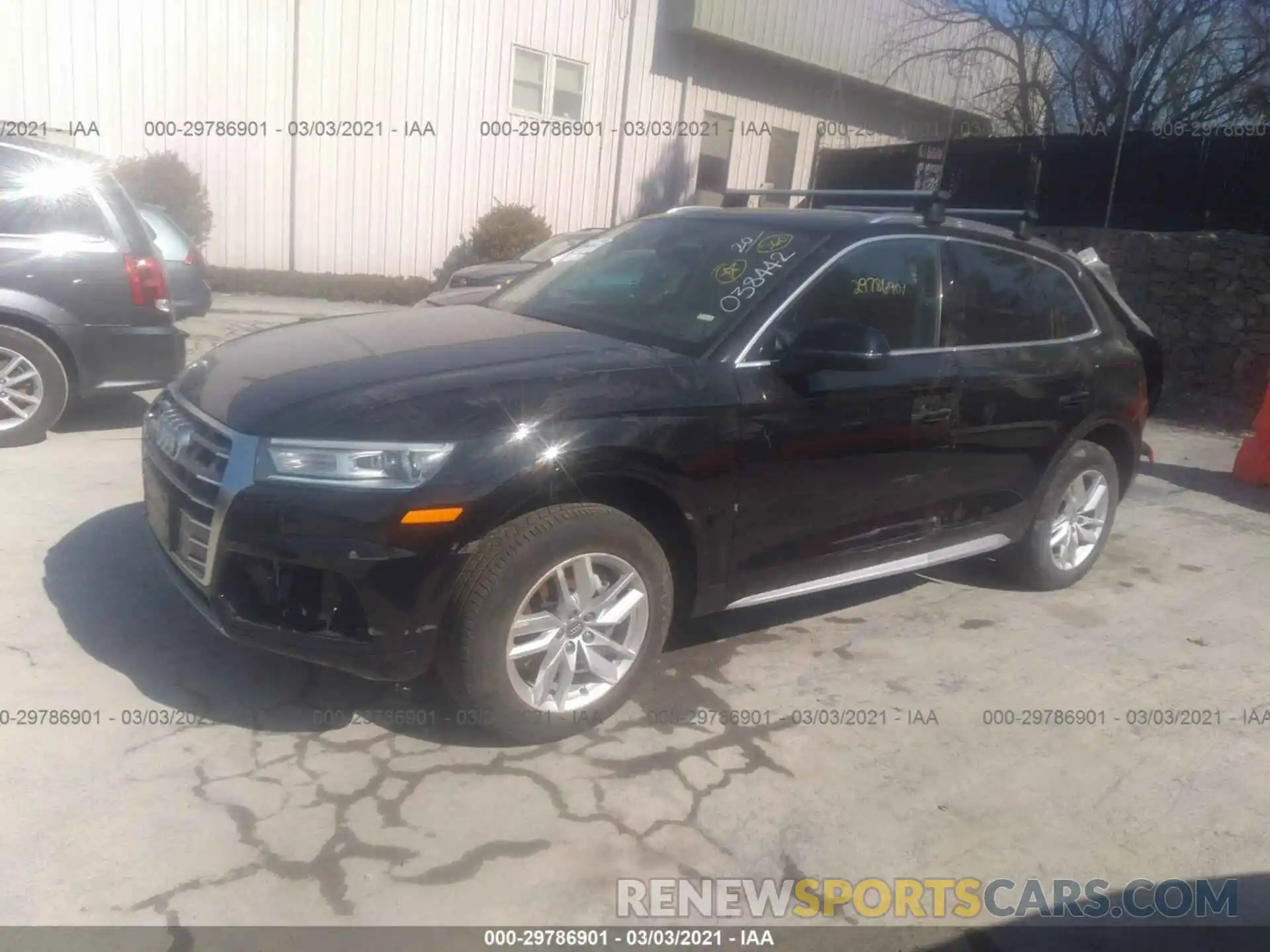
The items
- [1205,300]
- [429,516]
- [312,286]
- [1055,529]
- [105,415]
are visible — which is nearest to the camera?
[429,516]

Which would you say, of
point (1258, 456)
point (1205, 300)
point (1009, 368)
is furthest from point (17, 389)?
point (1205, 300)

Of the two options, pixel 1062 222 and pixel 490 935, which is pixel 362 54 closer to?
pixel 1062 222

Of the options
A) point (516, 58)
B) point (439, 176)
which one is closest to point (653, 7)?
point (516, 58)

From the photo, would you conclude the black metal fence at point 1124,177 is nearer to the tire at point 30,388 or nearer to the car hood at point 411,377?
the car hood at point 411,377

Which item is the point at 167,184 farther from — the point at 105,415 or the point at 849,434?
the point at 849,434

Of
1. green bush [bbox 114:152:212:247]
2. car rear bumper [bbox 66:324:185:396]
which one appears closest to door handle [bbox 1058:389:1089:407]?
car rear bumper [bbox 66:324:185:396]

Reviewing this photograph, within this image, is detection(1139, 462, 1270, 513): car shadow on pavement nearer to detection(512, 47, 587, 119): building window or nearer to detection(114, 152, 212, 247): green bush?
detection(512, 47, 587, 119): building window

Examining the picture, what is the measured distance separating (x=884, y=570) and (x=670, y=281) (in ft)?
4.92

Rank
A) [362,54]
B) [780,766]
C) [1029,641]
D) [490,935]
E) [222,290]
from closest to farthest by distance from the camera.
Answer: [490,935], [780,766], [1029,641], [222,290], [362,54]

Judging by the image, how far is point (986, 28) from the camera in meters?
16.4

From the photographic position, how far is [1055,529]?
207 inches

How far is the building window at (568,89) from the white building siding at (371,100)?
15 cm

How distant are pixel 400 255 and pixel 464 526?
44.3 feet

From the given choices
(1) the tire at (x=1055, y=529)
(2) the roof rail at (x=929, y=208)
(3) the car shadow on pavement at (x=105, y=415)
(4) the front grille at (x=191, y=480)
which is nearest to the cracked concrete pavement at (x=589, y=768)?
(1) the tire at (x=1055, y=529)
